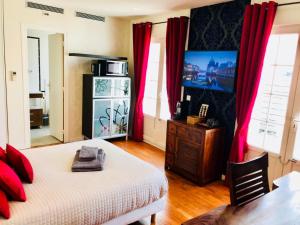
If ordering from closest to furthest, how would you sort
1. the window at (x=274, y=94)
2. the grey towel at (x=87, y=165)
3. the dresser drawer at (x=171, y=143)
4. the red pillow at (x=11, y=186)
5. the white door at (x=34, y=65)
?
the red pillow at (x=11, y=186), the grey towel at (x=87, y=165), the window at (x=274, y=94), the dresser drawer at (x=171, y=143), the white door at (x=34, y=65)

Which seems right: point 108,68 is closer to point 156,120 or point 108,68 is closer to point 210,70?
point 156,120

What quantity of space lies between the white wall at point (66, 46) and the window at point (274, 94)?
3125 millimetres

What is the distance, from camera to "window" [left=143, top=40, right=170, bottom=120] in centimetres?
461

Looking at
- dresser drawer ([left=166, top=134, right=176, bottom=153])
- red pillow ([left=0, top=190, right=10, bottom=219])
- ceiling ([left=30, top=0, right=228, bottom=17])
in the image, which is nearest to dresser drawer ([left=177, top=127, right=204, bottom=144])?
dresser drawer ([left=166, top=134, right=176, bottom=153])

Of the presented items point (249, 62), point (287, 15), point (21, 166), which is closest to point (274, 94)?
point (249, 62)

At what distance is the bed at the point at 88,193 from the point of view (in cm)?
172

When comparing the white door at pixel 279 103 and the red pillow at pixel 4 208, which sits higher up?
the white door at pixel 279 103

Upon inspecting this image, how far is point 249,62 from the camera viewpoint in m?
3.05

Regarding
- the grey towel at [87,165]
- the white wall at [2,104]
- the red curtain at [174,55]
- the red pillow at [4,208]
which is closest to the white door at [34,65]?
the white wall at [2,104]

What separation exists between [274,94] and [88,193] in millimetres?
2464

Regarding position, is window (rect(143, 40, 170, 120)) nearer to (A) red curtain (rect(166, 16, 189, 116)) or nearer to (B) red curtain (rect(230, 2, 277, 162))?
(A) red curtain (rect(166, 16, 189, 116))

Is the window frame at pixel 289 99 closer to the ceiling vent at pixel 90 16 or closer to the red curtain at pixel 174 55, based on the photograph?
the red curtain at pixel 174 55

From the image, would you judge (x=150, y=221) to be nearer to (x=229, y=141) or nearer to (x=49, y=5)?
(x=229, y=141)

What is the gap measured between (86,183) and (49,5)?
3.40m
